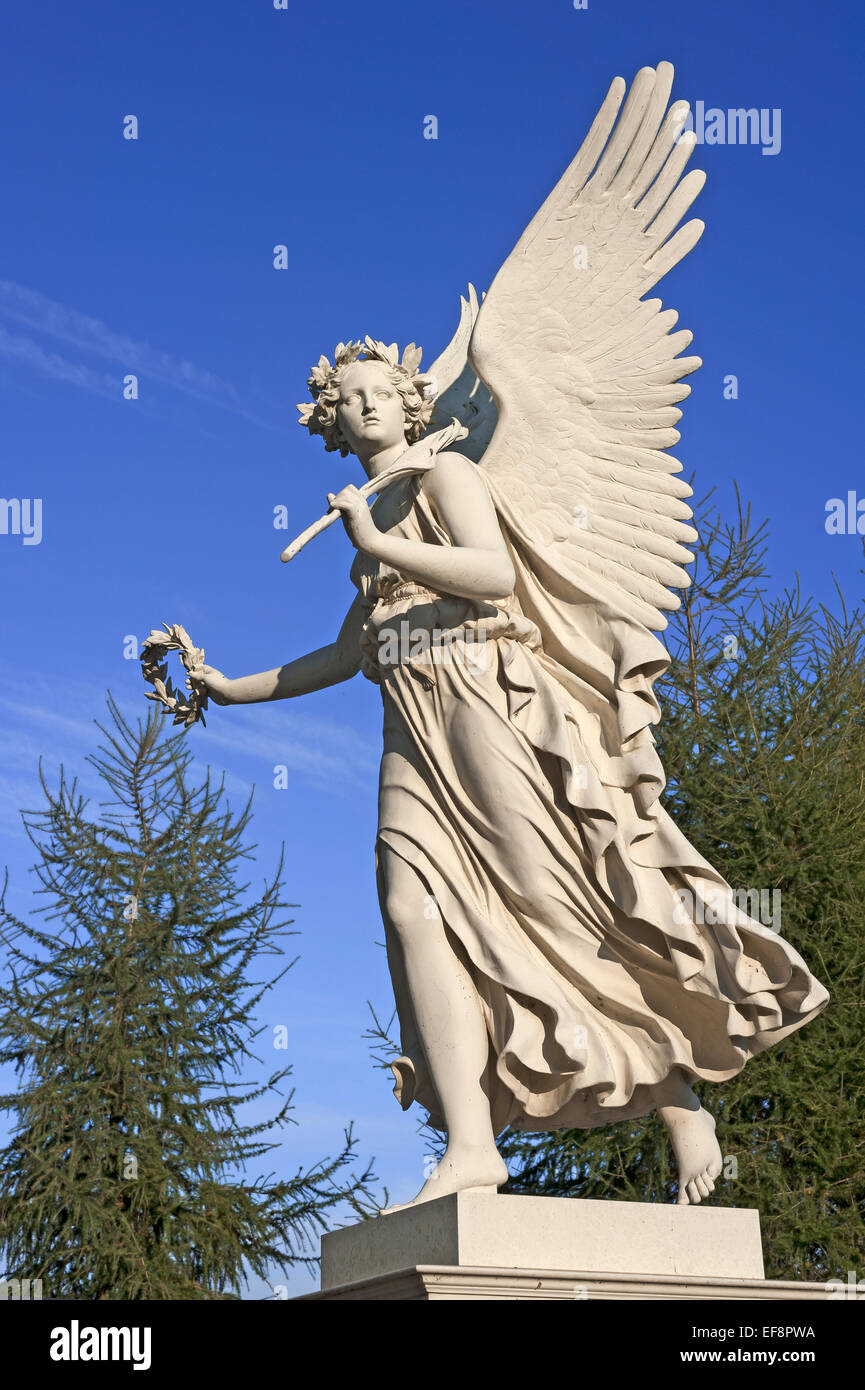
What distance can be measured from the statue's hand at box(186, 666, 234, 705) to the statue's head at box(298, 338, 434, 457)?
0.93m

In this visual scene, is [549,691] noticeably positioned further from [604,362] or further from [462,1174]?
[462,1174]

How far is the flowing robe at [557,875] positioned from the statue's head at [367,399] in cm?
29

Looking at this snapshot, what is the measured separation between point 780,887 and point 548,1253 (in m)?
7.78

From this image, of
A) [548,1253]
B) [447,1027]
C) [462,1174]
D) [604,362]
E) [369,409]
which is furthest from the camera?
[604,362]

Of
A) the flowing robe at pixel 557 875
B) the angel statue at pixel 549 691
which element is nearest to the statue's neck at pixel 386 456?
the angel statue at pixel 549 691

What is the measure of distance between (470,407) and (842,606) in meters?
8.54

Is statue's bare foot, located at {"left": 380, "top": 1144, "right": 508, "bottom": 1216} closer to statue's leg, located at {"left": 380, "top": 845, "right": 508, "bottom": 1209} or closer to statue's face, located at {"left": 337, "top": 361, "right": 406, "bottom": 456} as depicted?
statue's leg, located at {"left": 380, "top": 845, "right": 508, "bottom": 1209}

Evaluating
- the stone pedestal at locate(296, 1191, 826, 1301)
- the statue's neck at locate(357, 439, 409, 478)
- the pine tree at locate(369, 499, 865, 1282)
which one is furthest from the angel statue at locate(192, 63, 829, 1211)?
the pine tree at locate(369, 499, 865, 1282)

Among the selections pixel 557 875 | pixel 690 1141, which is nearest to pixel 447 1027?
pixel 557 875

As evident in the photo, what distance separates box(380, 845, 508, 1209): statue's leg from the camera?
14.5 ft

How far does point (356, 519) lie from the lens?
15.1 ft

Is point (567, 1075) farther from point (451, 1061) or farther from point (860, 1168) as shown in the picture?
point (860, 1168)
